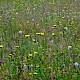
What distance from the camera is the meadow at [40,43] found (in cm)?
333

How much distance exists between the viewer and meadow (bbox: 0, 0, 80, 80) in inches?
131

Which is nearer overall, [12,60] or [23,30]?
[12,60]

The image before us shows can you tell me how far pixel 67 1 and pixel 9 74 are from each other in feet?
15.2

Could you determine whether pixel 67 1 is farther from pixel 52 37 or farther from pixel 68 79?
pixel 68 79

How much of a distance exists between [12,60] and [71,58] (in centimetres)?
83

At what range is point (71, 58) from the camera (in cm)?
357

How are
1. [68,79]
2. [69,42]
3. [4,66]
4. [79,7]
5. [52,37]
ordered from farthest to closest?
1. [79,7]
2. [52,37]
3. [69,42]
4. [4,66]
5. [68,79]

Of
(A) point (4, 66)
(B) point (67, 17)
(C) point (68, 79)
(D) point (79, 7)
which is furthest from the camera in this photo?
(D) point (79, 7)

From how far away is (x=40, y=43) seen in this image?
4258 mm

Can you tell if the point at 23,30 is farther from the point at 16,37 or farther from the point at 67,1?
the point at 67,1

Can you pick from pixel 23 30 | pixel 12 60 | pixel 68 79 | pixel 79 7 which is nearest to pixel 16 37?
pixel 23 30

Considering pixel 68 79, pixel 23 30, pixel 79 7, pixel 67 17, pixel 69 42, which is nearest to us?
pixel 68 79

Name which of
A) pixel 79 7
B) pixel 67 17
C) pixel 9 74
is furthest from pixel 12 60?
pixel 79 7

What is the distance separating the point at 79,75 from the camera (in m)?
3.27
